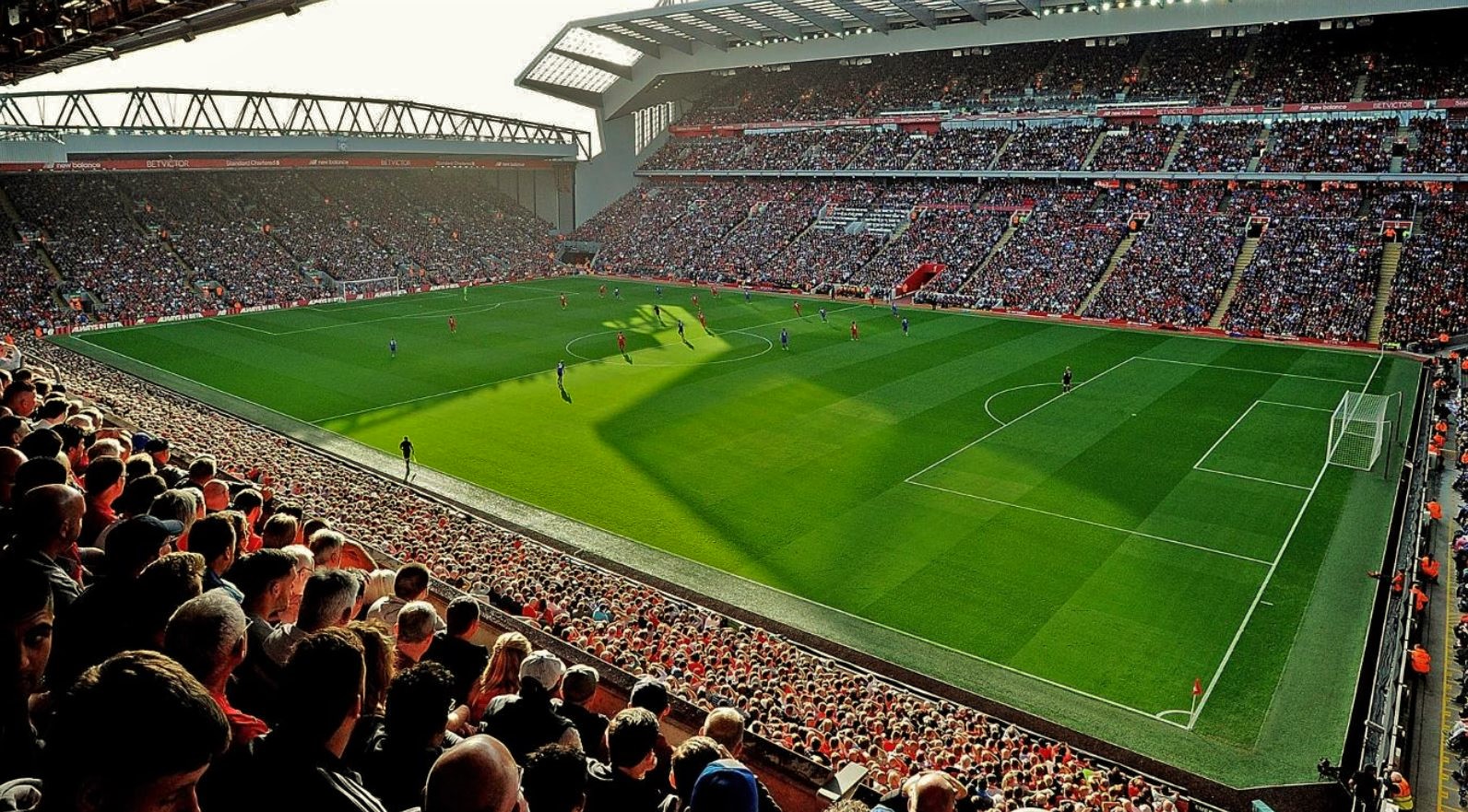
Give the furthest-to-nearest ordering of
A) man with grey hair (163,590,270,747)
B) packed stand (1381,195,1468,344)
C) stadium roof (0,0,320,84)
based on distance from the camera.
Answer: packed stand (1381,195,1468,344)
stadium roof (0,0,320,84)
man with grey hair (163,590,270,747)

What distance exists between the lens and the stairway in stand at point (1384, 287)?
151 ft

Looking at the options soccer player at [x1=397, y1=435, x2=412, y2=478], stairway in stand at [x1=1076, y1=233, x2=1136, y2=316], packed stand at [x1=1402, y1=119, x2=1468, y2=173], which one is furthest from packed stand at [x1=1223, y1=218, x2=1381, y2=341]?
soccer player at [x1=397, y1=435, x2=412, y2=478]

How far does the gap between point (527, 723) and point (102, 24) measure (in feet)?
60.7

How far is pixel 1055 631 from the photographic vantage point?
18.7 m

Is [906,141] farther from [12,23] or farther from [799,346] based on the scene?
[12,23]

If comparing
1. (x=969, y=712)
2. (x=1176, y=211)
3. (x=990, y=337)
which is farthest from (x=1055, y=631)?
(x=1176, y=211)

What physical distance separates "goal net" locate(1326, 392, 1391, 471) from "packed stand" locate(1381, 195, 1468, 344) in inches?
601

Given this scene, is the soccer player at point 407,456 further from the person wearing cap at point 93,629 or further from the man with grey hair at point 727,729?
the person wearing cap at point 93,629

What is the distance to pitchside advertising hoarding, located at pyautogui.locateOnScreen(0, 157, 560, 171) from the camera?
187 feet

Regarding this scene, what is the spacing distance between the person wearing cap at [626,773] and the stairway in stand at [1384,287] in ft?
169

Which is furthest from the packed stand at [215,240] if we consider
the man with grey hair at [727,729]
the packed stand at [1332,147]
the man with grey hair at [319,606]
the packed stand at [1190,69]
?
the packed stand at [1332,147]

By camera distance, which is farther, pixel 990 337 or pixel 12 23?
pixel 990 337

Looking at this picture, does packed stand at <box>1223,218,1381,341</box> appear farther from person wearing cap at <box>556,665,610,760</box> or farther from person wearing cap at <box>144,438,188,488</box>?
person wearing cap at <box>556,665,610,760</box>

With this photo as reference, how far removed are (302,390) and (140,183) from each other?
137 ft
